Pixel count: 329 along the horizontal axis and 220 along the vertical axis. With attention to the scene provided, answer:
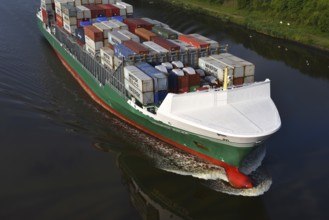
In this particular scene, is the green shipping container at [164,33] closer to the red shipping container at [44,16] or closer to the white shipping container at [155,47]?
the white shipping container at [155,47]

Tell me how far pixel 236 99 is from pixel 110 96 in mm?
13127

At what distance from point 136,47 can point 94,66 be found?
7.75 metres

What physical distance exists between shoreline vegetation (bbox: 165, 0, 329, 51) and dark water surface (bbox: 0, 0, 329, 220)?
676 inches

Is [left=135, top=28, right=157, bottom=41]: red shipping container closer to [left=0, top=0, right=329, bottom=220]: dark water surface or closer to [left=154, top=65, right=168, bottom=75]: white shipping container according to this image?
[left=154, top=65, right=168, bottom=75]: white shipping container

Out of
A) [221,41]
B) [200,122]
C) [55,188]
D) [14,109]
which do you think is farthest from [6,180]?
[221,41]

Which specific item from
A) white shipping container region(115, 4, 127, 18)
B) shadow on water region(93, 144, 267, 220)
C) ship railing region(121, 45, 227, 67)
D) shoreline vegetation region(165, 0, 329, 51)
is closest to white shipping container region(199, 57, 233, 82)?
ship railing region(121, 45, 227, 67)

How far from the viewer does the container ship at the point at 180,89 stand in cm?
2822

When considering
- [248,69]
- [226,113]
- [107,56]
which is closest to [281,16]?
[248,69]

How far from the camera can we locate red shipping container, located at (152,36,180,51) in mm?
36188

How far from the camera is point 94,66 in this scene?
137 feet

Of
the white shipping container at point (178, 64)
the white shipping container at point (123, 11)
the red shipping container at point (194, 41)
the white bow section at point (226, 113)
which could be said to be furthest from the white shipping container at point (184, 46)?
the white shipping container at point (123, 11)

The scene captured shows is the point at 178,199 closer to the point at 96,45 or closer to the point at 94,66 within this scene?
the point at 94,66

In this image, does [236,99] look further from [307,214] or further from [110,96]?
[110,96]

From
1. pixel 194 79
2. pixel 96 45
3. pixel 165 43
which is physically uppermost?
pixel 165 43
